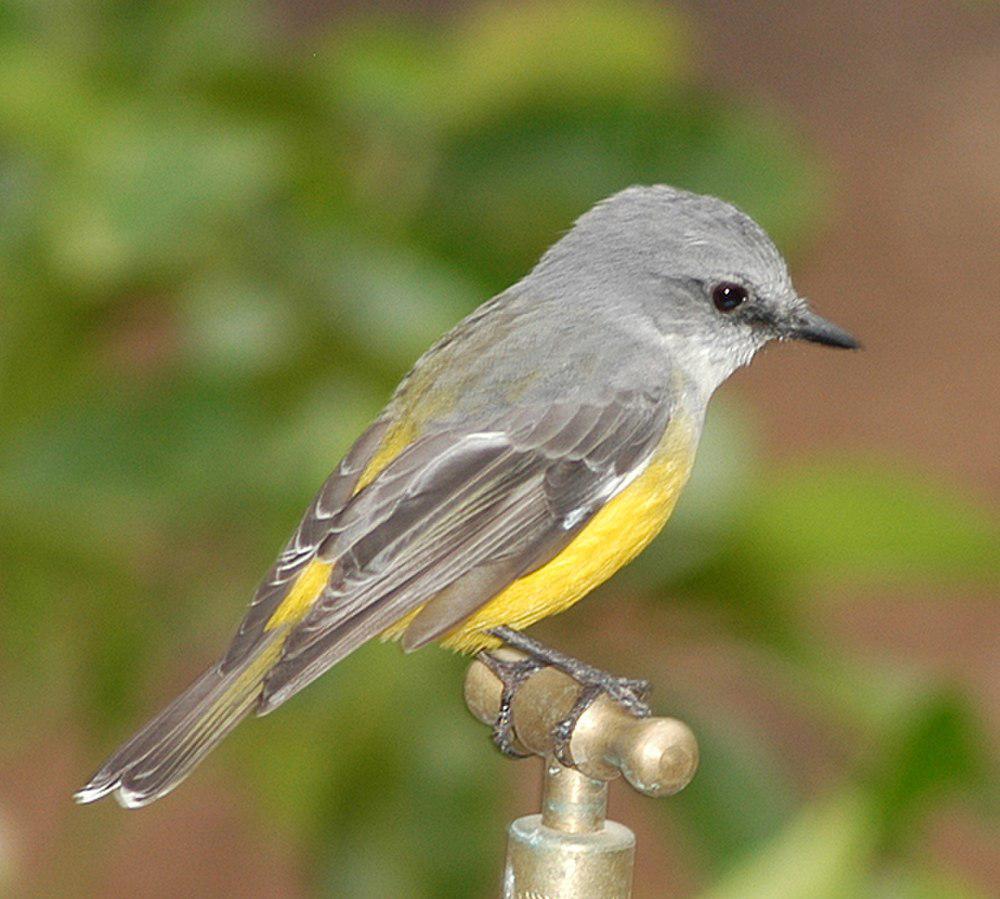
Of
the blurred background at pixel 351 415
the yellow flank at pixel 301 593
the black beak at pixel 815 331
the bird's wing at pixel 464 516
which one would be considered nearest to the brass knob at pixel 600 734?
the bird's wing at pixel 464 516

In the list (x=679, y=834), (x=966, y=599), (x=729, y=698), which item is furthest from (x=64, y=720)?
(x=966, y=599)

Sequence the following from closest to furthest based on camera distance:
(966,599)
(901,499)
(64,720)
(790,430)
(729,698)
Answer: (901,499)
(64,720)
(729,698)
(966,599)
(790,430)

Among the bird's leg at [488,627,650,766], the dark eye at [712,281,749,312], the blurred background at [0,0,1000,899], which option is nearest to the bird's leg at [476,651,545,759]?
the bird's leg at [488,627,650,766]

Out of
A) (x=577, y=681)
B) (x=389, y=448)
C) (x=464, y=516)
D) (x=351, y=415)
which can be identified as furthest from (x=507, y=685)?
(x=351, y=415)

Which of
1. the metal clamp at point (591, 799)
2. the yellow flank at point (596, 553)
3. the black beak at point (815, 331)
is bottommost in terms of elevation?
the metal clamp at point (591, 799)

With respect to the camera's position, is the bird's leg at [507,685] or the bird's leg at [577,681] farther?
the bird's leg at [507,685]

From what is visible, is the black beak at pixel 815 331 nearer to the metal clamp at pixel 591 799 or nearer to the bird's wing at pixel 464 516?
the bird's wing at pixel 464 516

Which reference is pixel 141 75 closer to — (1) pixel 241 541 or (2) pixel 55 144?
(2) pixel 55 144
